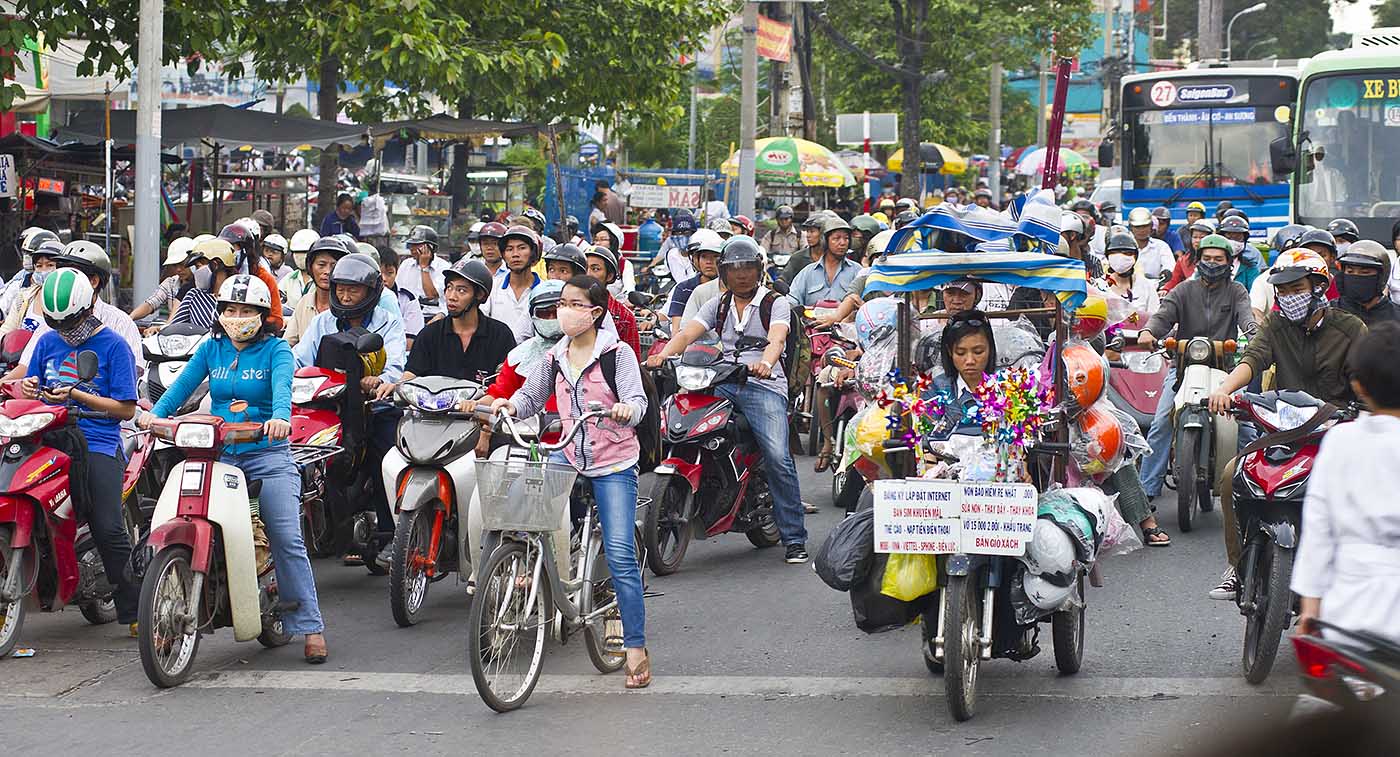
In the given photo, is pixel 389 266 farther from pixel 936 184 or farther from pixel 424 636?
pixel 936 184

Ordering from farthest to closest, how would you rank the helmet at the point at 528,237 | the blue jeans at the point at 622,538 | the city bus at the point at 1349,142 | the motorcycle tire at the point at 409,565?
the city bus at the point at 1349,142 → the helmet at the point at 528,237 → the motorcycle tire at the point at 409,565 → the blue jeans at the point at 622,538

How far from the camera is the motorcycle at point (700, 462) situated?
31.1 feet

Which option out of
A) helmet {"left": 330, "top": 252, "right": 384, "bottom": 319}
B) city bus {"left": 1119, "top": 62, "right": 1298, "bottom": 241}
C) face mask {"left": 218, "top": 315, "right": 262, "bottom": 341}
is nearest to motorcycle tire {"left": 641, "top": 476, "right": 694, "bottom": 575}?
helmet {"left": 330, "top": 252, "right": 384, "bottom": 319}

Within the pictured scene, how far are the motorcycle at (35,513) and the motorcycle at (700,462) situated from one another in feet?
9.84

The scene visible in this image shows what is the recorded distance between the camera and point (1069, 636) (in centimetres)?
702

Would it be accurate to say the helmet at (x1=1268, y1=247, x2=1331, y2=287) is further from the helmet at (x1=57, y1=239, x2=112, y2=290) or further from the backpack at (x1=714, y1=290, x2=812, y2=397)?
the helmet at (x1=57, y1=239, x2=112, y2=290)

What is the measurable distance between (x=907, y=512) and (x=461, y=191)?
62.5 feet

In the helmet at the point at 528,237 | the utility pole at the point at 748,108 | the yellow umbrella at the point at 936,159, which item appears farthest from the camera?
the yellow umbrella at the point at 936,159

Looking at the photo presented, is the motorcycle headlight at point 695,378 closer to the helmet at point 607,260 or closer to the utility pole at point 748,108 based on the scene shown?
the helmet at point 607,260

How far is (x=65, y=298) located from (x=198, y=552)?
4.87 ft

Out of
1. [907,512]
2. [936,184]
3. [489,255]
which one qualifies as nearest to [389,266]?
[489,255]

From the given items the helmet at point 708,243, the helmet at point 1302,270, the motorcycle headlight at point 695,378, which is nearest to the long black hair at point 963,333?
the helmet at point 1302,270

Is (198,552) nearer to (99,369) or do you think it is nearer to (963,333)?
(99,369)

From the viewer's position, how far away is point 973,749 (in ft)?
20.2
